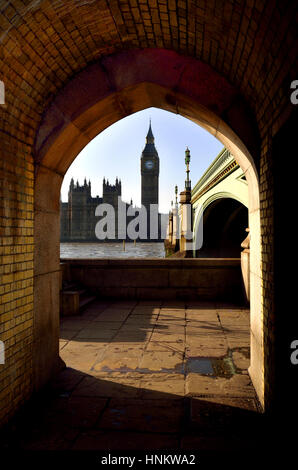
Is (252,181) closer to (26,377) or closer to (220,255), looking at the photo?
(26,377)

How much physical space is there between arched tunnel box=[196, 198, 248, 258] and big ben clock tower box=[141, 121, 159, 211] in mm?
87548

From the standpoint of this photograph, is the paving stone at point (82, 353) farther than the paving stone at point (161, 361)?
Yes

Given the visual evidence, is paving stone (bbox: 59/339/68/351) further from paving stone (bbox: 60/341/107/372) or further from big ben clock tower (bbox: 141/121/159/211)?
big ben clock tower (bbox: 141/121/159/211)

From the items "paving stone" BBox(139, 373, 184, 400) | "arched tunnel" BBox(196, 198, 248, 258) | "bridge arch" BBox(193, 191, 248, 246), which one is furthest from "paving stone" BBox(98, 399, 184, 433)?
"arched tunnel" BBox(196, 198, 248, 258)

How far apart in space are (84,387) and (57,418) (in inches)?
26.9

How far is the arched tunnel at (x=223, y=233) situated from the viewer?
103 ft

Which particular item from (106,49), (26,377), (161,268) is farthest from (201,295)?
(106,49)

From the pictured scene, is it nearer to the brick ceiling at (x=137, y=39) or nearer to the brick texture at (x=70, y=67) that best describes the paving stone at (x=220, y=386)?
the brick texture at (x=70, y=67)

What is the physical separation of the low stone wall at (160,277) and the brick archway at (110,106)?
16.3ft

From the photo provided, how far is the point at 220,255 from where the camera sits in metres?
34.5

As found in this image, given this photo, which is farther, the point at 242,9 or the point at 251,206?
the point at 251,206

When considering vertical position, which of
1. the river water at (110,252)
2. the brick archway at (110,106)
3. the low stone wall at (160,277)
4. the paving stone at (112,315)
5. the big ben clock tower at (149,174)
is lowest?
the river water at (110,252)

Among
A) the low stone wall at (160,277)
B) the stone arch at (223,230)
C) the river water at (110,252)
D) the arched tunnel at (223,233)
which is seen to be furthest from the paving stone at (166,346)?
the river water at (110,252)

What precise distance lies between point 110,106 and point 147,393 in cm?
366
